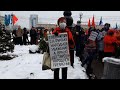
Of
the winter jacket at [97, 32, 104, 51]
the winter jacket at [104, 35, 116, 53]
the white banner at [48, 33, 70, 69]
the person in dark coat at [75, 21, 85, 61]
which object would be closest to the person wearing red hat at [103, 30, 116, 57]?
the winter jacket at [104, 35, 116, 53]

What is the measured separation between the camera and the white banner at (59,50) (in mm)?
8131

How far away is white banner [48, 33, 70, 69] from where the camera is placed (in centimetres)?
813

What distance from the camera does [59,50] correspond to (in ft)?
27.0

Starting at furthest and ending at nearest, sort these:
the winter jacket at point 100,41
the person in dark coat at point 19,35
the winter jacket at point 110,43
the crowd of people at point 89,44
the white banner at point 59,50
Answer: the person in dark coat at point 19,35, the winter jacket at point 100,41, the winter jacket at point 110,43, the crowd of people at point 89,44, the white banner at point 59,50

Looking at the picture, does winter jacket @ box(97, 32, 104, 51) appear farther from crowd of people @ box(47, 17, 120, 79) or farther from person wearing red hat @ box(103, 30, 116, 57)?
person wearing red hat @ box(103, 30, 116, 57)

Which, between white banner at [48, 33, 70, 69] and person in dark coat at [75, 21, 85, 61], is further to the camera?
person in dark coat at [75, 21, 85, 61]

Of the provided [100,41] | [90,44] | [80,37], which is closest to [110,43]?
[90,44]

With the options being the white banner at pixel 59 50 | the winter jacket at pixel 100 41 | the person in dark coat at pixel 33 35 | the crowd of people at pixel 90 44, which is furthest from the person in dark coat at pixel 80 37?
the person in dark coat at pixel 33 35

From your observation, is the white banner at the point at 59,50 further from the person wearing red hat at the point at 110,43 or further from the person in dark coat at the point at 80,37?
the person in dark coat at the point at 80,37

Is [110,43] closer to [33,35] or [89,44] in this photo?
[89,44]

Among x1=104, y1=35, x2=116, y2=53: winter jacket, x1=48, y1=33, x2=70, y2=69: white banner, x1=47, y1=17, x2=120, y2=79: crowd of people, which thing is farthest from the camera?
x1=104, y1=35, x2=116, y2=53: winter jacket
